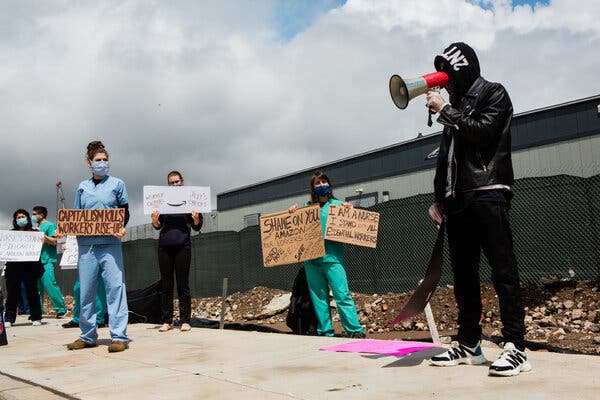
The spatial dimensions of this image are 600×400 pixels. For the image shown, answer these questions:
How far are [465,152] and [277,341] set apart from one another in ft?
9.83

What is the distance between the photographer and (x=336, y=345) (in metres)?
5.26

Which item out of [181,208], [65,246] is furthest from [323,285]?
[65,246]

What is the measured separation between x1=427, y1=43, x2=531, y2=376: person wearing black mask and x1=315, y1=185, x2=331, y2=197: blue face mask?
3166 mm

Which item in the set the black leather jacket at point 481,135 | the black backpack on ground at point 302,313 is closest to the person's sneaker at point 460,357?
the black leather jacket at point 481,135

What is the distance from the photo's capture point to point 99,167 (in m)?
6.08

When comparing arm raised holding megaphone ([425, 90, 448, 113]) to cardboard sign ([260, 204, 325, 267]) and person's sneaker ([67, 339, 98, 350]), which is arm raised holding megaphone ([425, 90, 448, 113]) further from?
person's sneaker ([67, 339, 98, 350])

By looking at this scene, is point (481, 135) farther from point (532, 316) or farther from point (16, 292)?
point (16, 292)

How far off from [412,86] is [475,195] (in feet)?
2.44

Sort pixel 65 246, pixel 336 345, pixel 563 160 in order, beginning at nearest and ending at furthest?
pixel 336 345 < pixel 65 246 < pixel 563 160

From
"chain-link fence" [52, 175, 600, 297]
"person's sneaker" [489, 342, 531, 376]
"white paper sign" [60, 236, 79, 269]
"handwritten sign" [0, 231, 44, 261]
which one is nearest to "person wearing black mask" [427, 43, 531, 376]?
"person's sneaker" [489, 342, 531, 376]

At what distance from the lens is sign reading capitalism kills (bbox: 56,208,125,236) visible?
5.91 m

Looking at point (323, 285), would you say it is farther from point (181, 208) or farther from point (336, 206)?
point (181, 208)

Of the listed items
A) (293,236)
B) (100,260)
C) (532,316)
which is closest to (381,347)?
(293,236)

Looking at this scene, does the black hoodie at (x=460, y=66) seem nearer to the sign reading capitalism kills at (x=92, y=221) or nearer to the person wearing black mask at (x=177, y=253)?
the sign reading capitalism kills at (x=92, y=221)
